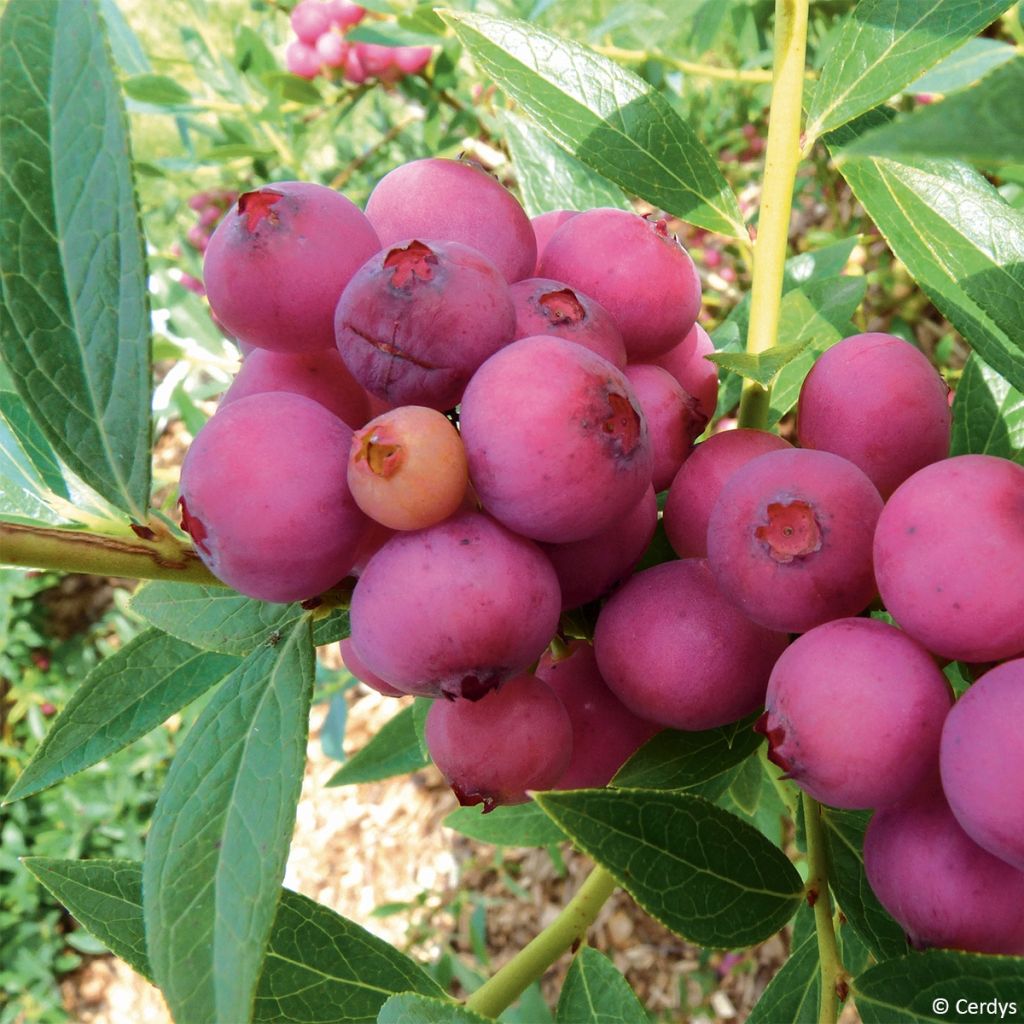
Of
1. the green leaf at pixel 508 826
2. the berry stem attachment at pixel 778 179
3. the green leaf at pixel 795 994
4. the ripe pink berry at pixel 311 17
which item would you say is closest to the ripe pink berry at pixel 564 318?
the berry stem attachment at pixel 778 179

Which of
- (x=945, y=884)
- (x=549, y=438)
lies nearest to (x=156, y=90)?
(x=549, y=438)

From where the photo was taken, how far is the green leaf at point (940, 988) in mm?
607

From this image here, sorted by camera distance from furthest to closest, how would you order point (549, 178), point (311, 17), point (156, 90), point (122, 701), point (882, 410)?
point (311, 17) < point (156, 90) < point (549, 178) < point (122, 701) < point (882, 410)

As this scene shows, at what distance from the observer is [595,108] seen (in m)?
0.98

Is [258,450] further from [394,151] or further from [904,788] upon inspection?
[394,151]

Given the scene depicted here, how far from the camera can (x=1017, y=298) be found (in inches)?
33.1

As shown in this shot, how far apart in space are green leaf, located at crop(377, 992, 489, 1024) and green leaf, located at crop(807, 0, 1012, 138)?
2.73ft

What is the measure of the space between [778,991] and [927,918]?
0.92 feet

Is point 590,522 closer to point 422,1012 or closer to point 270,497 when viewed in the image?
point 270,497

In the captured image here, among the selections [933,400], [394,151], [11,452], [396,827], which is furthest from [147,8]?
[933,400]

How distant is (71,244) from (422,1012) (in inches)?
23.7

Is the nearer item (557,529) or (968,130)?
(968,130)

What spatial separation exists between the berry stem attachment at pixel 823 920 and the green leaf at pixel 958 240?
41cm

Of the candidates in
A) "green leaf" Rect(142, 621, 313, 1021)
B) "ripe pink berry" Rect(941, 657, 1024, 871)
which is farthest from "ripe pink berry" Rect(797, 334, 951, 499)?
"green leaf" Rect(142, 621, 313, 1021)
